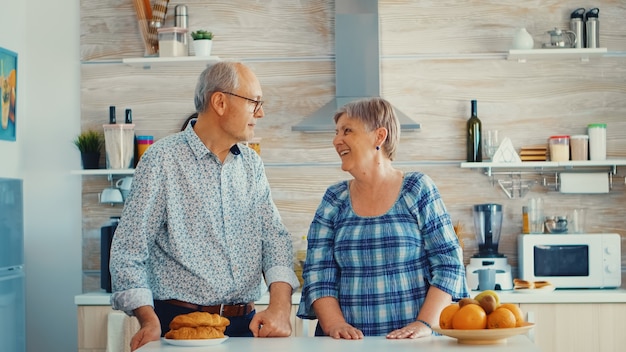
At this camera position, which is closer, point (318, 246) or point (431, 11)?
point (318, 246)

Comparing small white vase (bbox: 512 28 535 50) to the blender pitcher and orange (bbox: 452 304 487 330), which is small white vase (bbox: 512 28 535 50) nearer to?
the blender pitcher

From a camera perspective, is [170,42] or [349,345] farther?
[170,42]

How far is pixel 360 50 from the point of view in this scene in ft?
14.7

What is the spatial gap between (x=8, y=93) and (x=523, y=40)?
8.27 ft

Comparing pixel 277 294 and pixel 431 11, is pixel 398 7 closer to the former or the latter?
pixel 431 11

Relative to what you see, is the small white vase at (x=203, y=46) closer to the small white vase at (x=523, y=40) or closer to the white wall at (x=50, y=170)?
the white wall at (x=50, y=170)

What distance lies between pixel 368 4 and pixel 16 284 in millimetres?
2099

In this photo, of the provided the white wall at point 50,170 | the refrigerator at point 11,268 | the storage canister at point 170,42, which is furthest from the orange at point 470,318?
the white wall at point 50,170

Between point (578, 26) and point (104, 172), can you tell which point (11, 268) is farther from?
point (578, 26)

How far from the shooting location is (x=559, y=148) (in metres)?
4.48

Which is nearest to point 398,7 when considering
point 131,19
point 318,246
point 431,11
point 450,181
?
point 431,11

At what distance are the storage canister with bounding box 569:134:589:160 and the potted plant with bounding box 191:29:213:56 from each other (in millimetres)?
1851

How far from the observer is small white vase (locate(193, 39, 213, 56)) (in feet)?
14.7

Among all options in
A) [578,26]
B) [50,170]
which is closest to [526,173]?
[578,26]
